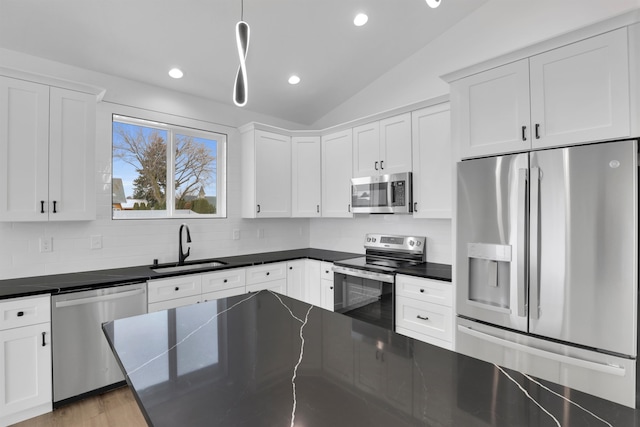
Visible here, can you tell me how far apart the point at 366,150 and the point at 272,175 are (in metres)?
1.15

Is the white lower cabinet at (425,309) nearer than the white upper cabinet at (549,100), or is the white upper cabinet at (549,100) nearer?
the white upper cabinet at (549,100)

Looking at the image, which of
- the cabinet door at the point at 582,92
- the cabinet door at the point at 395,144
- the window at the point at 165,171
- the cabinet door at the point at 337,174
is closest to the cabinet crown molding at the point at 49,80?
the window at the point at 165,171

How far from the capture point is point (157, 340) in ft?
4.09

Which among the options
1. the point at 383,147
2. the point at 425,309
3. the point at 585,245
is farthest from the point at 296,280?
the point at 585,245

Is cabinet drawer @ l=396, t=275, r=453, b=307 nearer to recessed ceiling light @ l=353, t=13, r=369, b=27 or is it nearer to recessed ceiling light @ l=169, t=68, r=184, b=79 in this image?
recessed ceiling light @ l=353, t=13, r=369, b=27

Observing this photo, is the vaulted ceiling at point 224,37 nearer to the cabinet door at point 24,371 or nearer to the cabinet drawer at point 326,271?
the cabinet drawer at point 326,271

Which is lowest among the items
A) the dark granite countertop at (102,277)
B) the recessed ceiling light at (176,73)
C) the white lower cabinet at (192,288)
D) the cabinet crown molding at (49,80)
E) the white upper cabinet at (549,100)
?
the white lower cabinet at (192,288)

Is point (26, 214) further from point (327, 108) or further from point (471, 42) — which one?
Answer: point (471, 42)

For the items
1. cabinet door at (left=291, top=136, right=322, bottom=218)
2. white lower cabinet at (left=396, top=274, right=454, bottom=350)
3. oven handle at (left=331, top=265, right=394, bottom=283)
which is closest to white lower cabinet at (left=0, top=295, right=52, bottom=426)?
oven handle at (left=331, top=265, right=394, bottom=283)

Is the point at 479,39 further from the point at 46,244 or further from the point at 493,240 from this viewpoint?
the point at 46,244

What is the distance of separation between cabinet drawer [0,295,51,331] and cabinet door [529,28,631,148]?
3423mm

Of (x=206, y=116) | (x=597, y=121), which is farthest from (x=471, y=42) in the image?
(x=206, y=116)

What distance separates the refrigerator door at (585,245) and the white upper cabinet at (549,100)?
149 mm

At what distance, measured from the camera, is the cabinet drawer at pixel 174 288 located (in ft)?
8.90
